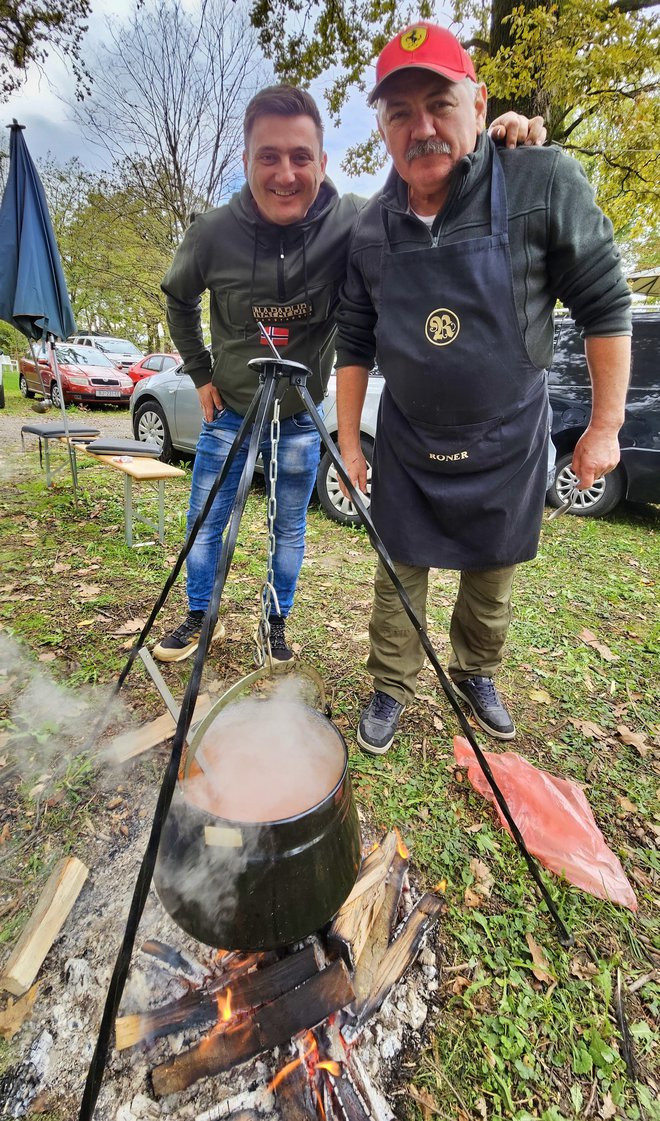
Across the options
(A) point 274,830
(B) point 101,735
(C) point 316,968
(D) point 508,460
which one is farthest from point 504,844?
(B) point 101,735

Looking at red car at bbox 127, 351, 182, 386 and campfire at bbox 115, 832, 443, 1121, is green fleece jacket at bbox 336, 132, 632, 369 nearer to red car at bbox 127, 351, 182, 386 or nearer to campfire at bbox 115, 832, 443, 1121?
campfire at bbox 115, 832, 443, 1121

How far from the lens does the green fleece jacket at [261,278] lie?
6.68ft

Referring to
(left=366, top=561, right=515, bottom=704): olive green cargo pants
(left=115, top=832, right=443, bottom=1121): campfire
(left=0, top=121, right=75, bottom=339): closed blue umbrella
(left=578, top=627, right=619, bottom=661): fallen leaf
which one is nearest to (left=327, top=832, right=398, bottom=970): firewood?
(left=115, top=832, right=443, bottom=1121): campfire

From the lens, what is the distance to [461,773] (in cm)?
217

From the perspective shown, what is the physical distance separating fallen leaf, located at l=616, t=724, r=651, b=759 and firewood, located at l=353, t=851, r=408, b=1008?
4.65 ft

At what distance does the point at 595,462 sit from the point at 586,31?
6.48 m

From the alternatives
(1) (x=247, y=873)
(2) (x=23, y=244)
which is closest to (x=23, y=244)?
(2) (x=23, y=244)

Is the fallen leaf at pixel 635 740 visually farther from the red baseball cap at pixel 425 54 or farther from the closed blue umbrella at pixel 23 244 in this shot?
the closed blue umbrella at pixel 23 244

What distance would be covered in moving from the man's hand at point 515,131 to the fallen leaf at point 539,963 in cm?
254

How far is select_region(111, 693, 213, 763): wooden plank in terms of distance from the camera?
210cm

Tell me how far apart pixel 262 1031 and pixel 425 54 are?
259 centimetres

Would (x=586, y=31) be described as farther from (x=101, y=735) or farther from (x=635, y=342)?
(x=101, y=735)

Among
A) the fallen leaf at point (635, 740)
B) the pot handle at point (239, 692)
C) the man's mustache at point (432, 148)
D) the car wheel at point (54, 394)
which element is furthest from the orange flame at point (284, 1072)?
the car wheel at point (54, 394)

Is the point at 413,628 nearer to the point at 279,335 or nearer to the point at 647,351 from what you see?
the point at 279,335
